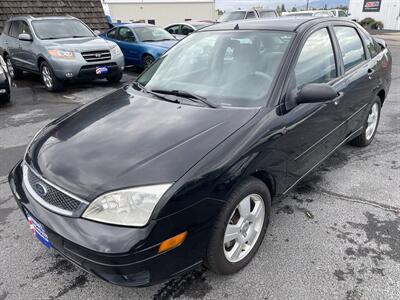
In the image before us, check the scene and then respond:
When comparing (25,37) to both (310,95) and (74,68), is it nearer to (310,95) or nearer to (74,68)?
(74,68)

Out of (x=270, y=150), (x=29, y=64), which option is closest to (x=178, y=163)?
(x=270, y=150)

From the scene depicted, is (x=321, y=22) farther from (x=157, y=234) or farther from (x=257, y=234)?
(x=157, y=234)

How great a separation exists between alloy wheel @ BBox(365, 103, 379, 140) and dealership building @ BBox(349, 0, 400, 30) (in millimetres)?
30155

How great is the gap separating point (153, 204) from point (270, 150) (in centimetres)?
97

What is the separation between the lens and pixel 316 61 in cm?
301

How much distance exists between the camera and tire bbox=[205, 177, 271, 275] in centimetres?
209

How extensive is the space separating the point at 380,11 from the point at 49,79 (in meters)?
32.4

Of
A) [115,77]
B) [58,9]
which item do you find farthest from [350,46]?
[58,9]

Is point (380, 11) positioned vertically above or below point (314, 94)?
below

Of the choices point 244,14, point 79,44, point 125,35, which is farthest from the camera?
point 244,14

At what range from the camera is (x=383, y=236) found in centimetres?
273

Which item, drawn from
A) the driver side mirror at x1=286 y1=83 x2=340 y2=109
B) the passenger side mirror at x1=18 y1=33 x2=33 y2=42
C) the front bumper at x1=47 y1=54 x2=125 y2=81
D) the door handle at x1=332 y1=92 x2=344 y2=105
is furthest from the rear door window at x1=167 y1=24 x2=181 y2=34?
the driver side mirror at x1=286 y1=83 x2=340 y2=109

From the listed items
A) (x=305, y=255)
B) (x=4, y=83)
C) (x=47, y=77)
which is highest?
(x=4, y=83)

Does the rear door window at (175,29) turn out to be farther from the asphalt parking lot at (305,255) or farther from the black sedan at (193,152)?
the asphalt parking lot at (305,255)
